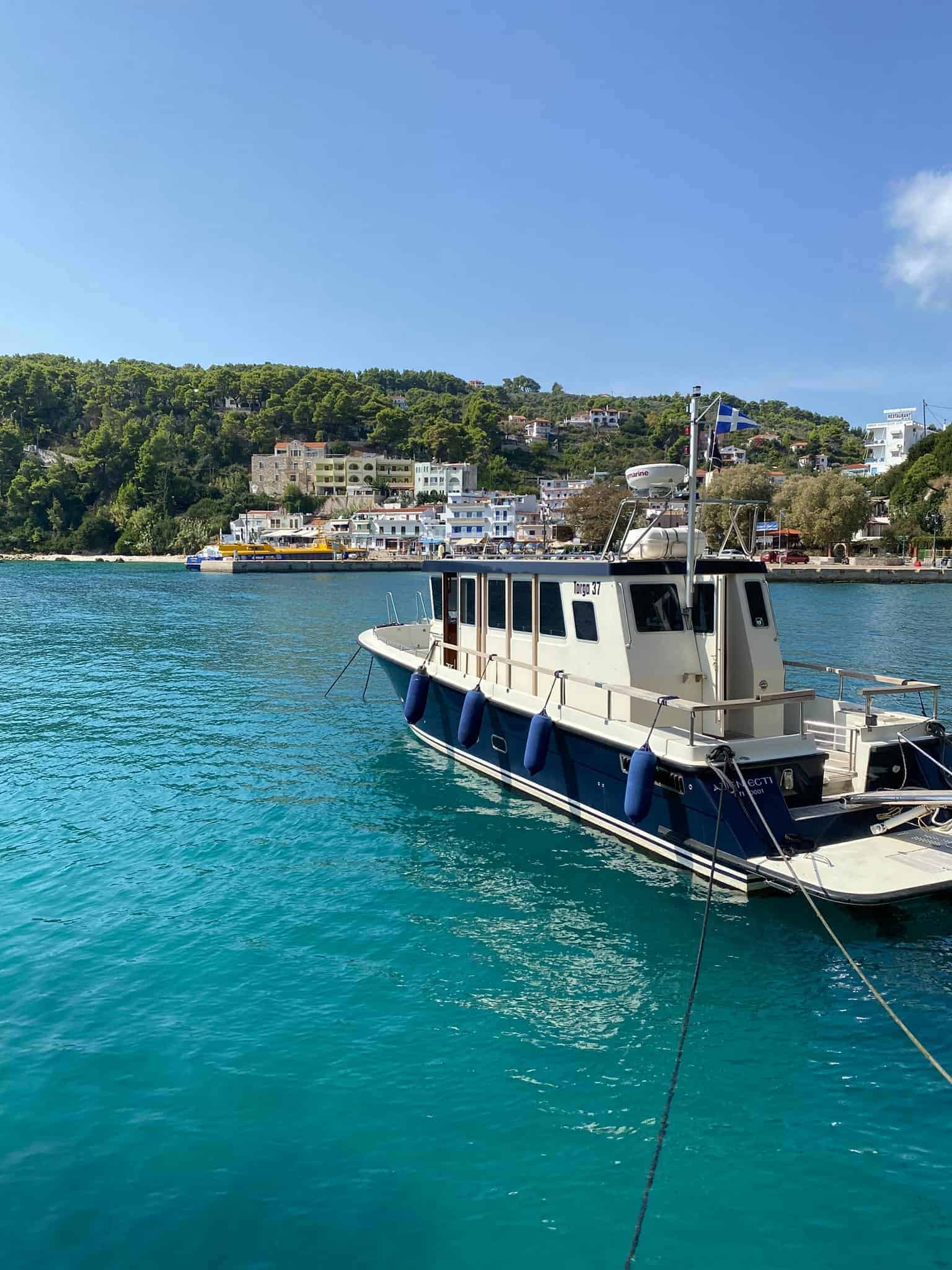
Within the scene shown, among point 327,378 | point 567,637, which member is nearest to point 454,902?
point 567,637

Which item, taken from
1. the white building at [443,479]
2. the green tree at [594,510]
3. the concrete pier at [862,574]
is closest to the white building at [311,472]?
the white building at [443,479]

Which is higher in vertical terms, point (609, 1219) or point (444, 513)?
point (444, 513)

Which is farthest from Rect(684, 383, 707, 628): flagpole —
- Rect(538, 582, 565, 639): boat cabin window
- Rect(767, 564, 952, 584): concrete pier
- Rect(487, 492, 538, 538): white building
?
Rect(487, 492, 538, 538): white building

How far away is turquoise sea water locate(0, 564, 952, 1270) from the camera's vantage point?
4.59m

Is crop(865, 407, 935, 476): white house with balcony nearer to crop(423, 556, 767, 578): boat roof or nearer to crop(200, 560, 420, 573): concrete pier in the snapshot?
crop(200, 560, 420, 573): concrete pier

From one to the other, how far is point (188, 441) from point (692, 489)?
135 m

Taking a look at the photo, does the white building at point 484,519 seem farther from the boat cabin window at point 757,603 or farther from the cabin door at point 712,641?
the boat cabin window at point 757,603

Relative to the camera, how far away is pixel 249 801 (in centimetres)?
1198

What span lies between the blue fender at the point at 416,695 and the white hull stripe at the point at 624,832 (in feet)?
3.01

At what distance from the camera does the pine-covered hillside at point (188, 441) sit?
368 ft

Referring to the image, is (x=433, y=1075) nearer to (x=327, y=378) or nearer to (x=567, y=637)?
(x=567, y=637)

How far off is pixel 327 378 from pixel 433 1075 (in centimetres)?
15417

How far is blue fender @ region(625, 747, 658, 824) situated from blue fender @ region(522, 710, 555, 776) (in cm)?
169

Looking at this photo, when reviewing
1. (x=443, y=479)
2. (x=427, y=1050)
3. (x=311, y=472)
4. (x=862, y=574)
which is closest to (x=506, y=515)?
(x=443, y=479)
